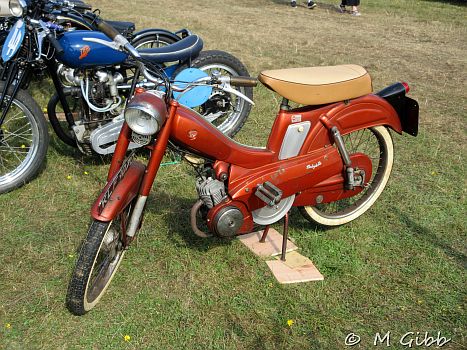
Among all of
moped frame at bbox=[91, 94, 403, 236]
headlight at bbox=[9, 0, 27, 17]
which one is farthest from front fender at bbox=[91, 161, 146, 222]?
headlight at bbox=[9, 0, 27, 17]

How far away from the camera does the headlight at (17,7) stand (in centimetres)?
332

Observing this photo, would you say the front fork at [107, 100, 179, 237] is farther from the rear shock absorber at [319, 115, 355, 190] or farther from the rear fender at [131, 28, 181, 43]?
the rear fender at [131, 28, 181, 43]

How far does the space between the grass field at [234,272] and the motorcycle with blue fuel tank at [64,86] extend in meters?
0.31

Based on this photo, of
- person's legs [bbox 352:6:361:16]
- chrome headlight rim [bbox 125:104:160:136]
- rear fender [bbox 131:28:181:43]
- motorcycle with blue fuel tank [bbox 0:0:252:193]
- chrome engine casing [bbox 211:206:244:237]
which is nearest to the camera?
chrome headlight rim [bbox 125:104:160:136]

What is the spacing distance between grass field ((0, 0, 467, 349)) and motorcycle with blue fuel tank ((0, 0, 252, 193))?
313 millimetres

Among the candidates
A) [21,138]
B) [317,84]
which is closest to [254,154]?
[317,84]

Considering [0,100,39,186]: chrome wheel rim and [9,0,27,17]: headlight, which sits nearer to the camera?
[9,0,27,17]: headlight

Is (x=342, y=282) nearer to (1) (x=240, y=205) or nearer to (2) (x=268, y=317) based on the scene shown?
(2) (x=268, y=317)

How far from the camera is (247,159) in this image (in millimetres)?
2742

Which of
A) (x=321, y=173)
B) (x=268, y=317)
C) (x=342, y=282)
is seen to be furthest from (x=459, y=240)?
(x=268, y=317)

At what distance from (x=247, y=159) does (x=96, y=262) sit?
1.04 meters

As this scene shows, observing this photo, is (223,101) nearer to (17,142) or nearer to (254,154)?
(254,154)

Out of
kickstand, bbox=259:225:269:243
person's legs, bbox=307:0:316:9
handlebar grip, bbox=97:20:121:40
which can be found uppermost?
handlebar grip, bbox=97:20:121:40

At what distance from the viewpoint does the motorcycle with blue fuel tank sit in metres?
3.38
